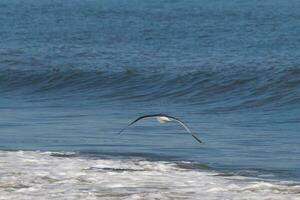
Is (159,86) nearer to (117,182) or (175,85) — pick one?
(175,85)

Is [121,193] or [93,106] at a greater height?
[93,106]

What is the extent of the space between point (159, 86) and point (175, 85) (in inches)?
14.6

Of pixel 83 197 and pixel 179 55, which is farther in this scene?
pixel 179 55

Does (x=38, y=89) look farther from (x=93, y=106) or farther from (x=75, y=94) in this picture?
(x=93, y=106)

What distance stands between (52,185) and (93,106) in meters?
8.42

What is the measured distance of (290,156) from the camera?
14195 millimetres

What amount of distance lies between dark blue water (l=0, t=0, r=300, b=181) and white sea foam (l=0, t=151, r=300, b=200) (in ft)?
2.35

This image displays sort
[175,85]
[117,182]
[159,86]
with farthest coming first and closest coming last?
1. [159,86]
2. [175,85]
3. [117,182]

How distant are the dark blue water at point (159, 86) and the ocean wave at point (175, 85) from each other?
0.03 metres

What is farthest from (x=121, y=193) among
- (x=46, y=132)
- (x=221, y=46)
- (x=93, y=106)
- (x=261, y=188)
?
(x=221, y=46)

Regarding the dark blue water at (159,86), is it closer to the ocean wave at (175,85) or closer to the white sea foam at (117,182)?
the ocean wave at (175,85)

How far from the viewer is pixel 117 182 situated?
478 inches

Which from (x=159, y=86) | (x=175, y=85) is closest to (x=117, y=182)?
(x=175, y=85)

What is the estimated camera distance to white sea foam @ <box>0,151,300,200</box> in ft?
37.6
